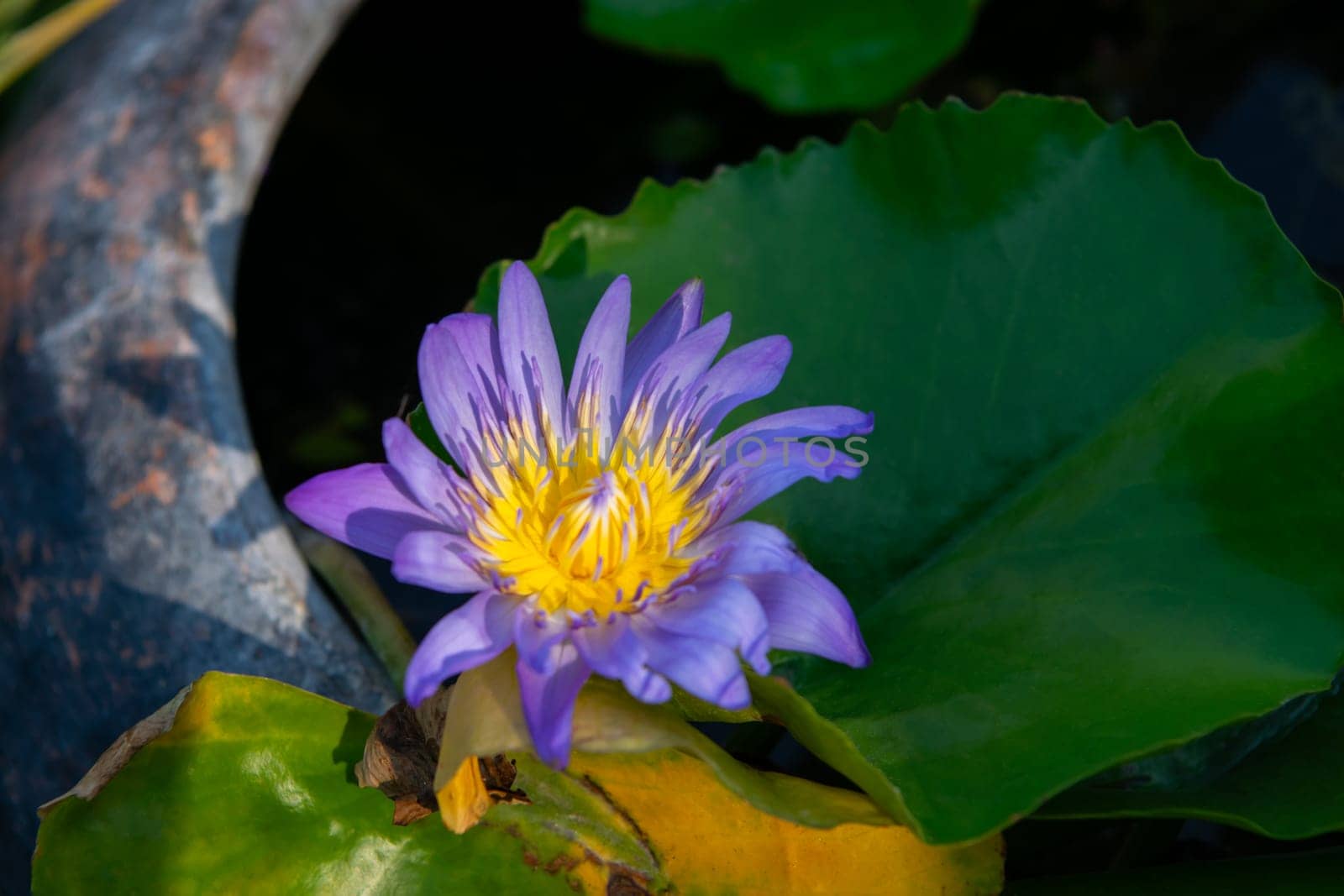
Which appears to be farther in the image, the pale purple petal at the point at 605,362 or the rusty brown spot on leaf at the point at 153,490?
the rusty brown spot on leaf at the point at 153,490

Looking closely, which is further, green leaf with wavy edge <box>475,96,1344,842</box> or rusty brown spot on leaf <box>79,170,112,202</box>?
rusty brown spot on leaf <box>79,170,112,202</box>

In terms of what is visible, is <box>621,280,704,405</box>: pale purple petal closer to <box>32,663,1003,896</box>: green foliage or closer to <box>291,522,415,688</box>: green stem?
<box>32,663,1003,896</box>: green foliage

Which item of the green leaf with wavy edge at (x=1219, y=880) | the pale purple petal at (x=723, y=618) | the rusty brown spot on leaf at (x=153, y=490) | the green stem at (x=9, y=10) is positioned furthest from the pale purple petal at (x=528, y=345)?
the green stem at (x=9, y=10)

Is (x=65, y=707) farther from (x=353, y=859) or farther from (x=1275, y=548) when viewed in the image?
(x=1275, y=548)

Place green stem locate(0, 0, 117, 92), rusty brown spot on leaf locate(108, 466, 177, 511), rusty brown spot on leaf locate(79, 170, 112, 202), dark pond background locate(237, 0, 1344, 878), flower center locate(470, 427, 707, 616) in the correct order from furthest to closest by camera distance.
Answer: dark pond background locate(237, 0, 1344, 878)
green stem locate(0, 0, 117, 92)
rusty brown spot on leaf locate(79, 170, 112, 202)
rusty brown spot on leaf locate(108, 466, 177, 511)
flower center locate(470, 427, 707, 616)

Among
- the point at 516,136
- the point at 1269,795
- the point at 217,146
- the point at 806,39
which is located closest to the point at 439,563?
the point at 1269,795

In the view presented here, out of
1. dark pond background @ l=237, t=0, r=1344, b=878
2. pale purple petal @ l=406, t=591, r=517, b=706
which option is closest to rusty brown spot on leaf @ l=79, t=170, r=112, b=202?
dark pond background @ l=237, t=0, r=1344, b=878

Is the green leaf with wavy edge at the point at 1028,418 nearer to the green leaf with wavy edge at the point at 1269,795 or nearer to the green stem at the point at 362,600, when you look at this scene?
the green leaf with wavy edge at the point at 1269,795
